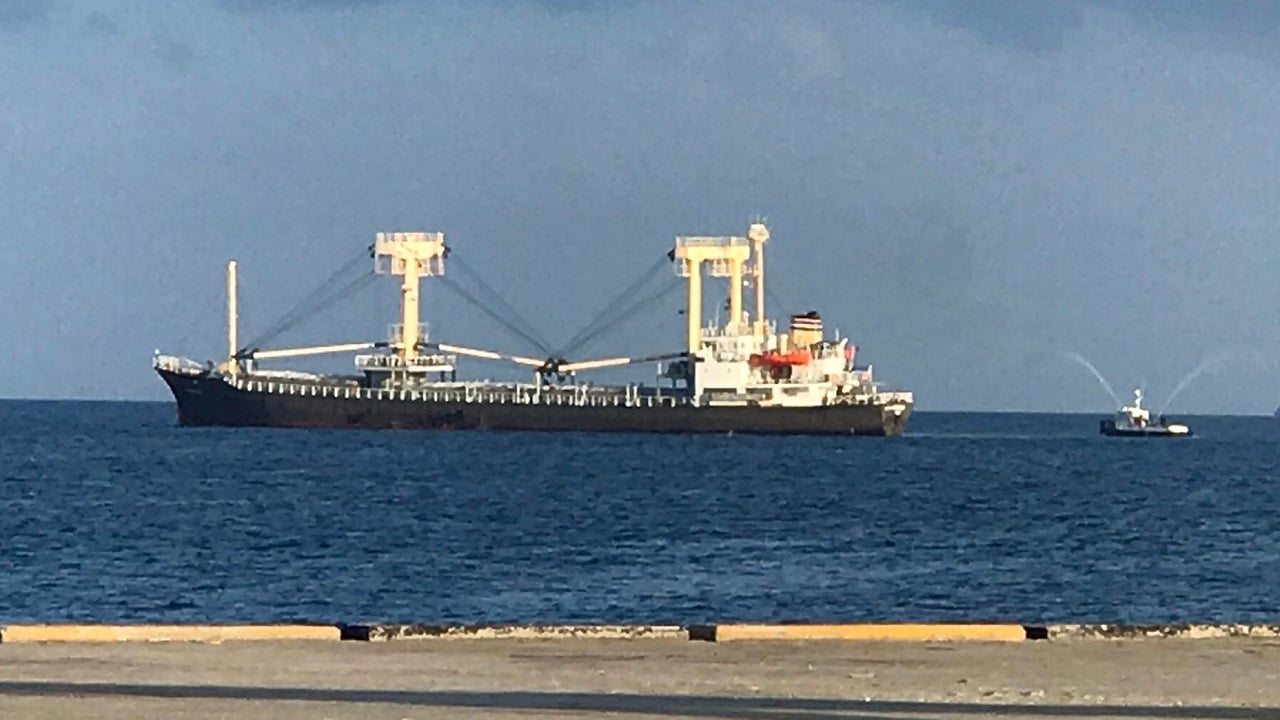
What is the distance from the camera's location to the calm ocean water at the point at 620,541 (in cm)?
2975

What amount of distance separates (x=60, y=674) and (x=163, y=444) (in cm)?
9028

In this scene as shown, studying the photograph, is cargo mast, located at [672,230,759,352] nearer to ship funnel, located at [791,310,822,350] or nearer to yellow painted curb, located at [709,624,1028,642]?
ship funnel, located at [791,310,822,350]

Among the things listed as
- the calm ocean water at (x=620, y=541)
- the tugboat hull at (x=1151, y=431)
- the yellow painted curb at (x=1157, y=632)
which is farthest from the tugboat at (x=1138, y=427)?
A: the yellow painted curb at (x=1157, y=632)

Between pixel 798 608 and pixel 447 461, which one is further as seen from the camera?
pixel 447 461

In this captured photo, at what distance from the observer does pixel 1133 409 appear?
142m

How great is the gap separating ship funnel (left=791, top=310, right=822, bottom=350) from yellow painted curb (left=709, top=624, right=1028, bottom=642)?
107 meters

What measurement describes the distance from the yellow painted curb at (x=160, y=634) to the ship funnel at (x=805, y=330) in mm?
107532

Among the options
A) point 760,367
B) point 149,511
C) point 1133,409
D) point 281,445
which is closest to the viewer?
point 149,511

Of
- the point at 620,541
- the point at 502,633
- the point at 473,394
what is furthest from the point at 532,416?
the point at 502,633

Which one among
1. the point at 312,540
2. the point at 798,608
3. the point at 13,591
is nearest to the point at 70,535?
the point at 312,540

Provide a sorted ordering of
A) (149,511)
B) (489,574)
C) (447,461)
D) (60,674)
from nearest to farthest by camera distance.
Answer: (60,674) → (489,574) → (149,511) → (447,461)

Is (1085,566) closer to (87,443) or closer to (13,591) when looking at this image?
(13,591)

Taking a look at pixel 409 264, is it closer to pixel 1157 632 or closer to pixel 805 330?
pixel 805 330

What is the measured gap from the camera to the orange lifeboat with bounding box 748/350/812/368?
115938 mm
